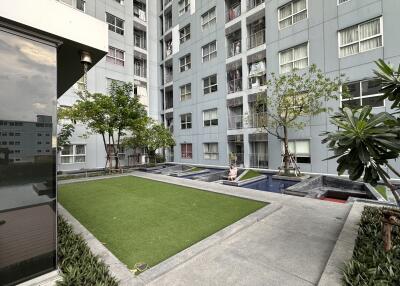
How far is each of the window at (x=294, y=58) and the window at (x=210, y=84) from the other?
6.93m

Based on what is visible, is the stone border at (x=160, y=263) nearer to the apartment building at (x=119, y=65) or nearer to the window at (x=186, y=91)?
the apartment building at (x=119, y=65)

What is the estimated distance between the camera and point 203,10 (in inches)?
894

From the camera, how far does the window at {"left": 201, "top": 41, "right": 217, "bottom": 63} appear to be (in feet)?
71.7

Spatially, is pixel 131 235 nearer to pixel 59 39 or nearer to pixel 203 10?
pixel 59 39

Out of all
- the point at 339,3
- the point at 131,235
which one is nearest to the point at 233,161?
the point at 339,3

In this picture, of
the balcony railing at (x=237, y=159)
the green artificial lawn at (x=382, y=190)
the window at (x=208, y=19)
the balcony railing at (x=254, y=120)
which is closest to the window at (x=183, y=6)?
the window at (x=208, y=19)

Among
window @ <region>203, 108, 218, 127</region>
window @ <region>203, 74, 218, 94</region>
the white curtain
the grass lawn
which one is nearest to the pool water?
the grass lawn

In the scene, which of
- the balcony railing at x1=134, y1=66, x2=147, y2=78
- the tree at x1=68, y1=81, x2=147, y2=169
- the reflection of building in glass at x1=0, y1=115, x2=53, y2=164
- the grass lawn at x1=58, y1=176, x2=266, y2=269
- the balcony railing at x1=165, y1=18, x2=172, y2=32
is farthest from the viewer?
the balcony railing at x1=165, y1=18, x2=172, y2=32

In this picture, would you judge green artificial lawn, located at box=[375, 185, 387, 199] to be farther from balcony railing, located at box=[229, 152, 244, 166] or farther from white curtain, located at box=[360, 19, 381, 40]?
balcony railing, located at box=[229, 152, 244, 166]

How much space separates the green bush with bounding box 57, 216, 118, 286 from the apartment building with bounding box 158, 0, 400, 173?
9962 mm

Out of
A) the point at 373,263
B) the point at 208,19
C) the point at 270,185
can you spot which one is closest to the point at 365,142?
the point at 373,263

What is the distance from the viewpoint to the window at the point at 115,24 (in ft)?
76.5

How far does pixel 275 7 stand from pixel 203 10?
29.3 feet

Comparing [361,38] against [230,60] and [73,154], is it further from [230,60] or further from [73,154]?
[73,154]
